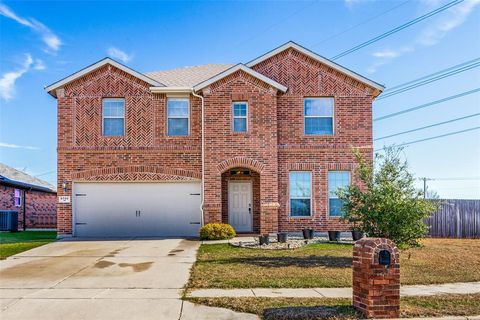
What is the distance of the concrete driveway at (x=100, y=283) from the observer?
7246mm

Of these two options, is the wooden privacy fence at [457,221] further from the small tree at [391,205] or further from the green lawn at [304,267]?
the small tree at [391,205]

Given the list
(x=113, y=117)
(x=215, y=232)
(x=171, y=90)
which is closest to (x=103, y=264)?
(x=215, y=232)

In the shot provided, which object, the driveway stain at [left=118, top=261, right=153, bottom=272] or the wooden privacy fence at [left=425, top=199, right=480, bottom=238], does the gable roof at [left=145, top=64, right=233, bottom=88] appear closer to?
the driveway stain at [left=118, top=261, right=153, bottom=272]

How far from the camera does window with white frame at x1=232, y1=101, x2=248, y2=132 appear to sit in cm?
1839

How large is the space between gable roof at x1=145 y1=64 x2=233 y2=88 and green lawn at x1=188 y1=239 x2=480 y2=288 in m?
7.77

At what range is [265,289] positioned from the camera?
8.82 meters

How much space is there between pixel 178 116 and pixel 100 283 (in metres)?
10.4

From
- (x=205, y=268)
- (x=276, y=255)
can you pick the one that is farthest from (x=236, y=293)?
(x=276, y=255)

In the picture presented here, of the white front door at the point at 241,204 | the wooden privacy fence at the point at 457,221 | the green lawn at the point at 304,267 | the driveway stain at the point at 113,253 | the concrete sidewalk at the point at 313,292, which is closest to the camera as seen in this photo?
the concrete sidewalk at the point at 313,292

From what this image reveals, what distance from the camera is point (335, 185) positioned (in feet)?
61.7

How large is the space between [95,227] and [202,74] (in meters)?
8.37

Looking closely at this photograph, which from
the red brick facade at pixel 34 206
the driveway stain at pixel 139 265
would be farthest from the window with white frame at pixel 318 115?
the red brick facade at pixel 34 206

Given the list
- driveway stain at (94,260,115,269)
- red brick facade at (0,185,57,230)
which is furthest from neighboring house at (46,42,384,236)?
red brick facade at (0,185,57,230)

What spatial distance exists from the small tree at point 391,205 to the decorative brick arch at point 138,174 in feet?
26.2
